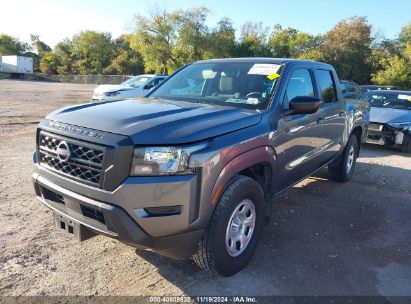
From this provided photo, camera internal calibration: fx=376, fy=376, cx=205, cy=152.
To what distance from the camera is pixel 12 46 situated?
91688 mm

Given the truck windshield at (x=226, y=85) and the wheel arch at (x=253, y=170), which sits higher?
the truck windshield at (x=226, y=85)

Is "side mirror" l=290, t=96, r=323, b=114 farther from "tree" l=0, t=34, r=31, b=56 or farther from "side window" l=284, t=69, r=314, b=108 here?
"tree" l=0, t=34, r=31, b=56

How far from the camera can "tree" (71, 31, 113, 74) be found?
2749 inches

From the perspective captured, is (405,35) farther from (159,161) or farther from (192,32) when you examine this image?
(159,161)

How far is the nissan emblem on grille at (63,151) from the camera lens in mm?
2865

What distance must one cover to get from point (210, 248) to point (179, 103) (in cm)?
149

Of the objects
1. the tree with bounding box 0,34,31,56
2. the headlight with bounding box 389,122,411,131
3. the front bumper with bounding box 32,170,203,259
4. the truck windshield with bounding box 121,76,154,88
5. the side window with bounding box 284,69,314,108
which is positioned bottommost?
the front bumper with bounding box 32,170,203,259

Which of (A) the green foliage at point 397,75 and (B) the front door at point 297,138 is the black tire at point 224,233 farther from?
(A) the green foliage at point 397,75

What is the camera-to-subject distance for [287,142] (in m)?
3.89

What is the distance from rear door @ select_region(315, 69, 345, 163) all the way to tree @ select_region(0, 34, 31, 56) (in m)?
101

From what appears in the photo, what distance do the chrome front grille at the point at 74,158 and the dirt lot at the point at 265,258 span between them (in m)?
0.97

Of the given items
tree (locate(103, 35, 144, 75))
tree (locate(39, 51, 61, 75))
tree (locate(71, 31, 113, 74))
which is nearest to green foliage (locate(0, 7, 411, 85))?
tree (locate(103, 35, 144, 75))

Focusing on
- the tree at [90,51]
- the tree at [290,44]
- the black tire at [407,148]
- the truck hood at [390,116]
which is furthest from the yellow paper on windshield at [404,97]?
the tree at [90,51]

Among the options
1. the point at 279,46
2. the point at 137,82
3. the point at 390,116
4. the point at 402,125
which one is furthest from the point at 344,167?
the point at 279,46
